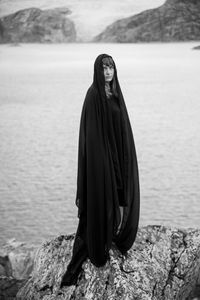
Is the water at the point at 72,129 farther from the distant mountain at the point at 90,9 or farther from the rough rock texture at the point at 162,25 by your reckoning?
the distant mountain at the point at 90,9

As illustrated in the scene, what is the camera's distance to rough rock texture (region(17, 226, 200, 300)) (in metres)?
3.05

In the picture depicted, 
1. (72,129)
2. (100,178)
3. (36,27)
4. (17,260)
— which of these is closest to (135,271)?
(100,178)

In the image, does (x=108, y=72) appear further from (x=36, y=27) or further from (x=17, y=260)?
(x=36, y=27)

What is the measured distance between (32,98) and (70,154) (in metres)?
2.70

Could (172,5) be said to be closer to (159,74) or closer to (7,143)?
(159,74)

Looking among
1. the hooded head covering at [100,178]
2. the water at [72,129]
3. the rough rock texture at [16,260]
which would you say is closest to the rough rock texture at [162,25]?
the water at [72,129]

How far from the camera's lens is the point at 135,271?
313cm

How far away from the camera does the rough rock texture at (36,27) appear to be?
11.1 meters

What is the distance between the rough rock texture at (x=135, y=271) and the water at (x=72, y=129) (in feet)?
13.3

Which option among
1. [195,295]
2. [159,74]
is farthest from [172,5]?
[195,295]

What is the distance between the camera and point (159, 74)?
12.2 m

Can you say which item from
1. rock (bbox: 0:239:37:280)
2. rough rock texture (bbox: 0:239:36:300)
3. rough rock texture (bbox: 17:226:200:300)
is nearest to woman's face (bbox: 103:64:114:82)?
rough rock texture (bbox: 17:226:200:300)

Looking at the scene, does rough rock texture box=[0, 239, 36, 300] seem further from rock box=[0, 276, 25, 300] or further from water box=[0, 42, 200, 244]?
water box=[0, 42, 200, 244]

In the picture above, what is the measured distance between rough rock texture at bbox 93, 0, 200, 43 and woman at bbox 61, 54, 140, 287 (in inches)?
341
